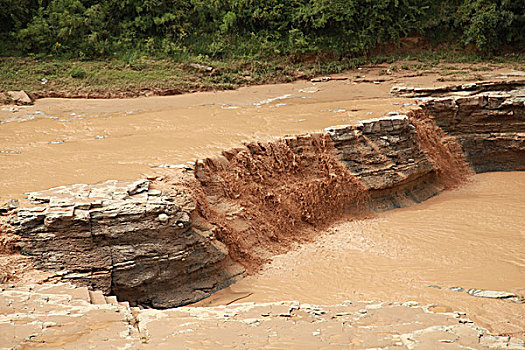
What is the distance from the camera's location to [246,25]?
1758 cm

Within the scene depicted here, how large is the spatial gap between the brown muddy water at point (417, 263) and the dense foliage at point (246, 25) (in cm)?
837

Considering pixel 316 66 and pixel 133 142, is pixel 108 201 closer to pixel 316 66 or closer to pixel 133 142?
pixel 133 142

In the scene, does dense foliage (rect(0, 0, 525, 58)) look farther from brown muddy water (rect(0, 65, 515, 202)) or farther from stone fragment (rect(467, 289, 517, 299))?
stone fragment (rect(467, 289, 517, 299))

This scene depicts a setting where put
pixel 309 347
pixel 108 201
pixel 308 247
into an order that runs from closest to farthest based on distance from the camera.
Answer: pixel 309 347 → pixel 108 201 → pixel 308 247

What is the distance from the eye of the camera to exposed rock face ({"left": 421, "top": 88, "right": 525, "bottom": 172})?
39.6 ft

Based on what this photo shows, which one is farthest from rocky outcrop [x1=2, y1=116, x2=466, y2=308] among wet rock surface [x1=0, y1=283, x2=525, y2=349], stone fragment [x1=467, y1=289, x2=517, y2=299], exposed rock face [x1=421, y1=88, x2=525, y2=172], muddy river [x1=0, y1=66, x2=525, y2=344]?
stone fragment [x1=467, y1=289, x2=517, y2=299]

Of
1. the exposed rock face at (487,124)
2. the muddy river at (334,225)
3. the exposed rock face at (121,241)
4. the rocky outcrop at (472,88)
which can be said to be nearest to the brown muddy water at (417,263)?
the muddy river at (334,225)

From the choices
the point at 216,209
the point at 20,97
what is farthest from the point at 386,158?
the point at 20,97

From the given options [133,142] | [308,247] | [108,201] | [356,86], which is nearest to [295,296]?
[308,247]

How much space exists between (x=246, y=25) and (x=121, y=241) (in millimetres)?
12855

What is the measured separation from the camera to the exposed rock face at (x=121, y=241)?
6.04 m

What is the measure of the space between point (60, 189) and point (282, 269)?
10.9 feet

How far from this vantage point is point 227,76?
607 inches

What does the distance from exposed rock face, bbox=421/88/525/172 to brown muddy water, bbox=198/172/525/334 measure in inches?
97.5
